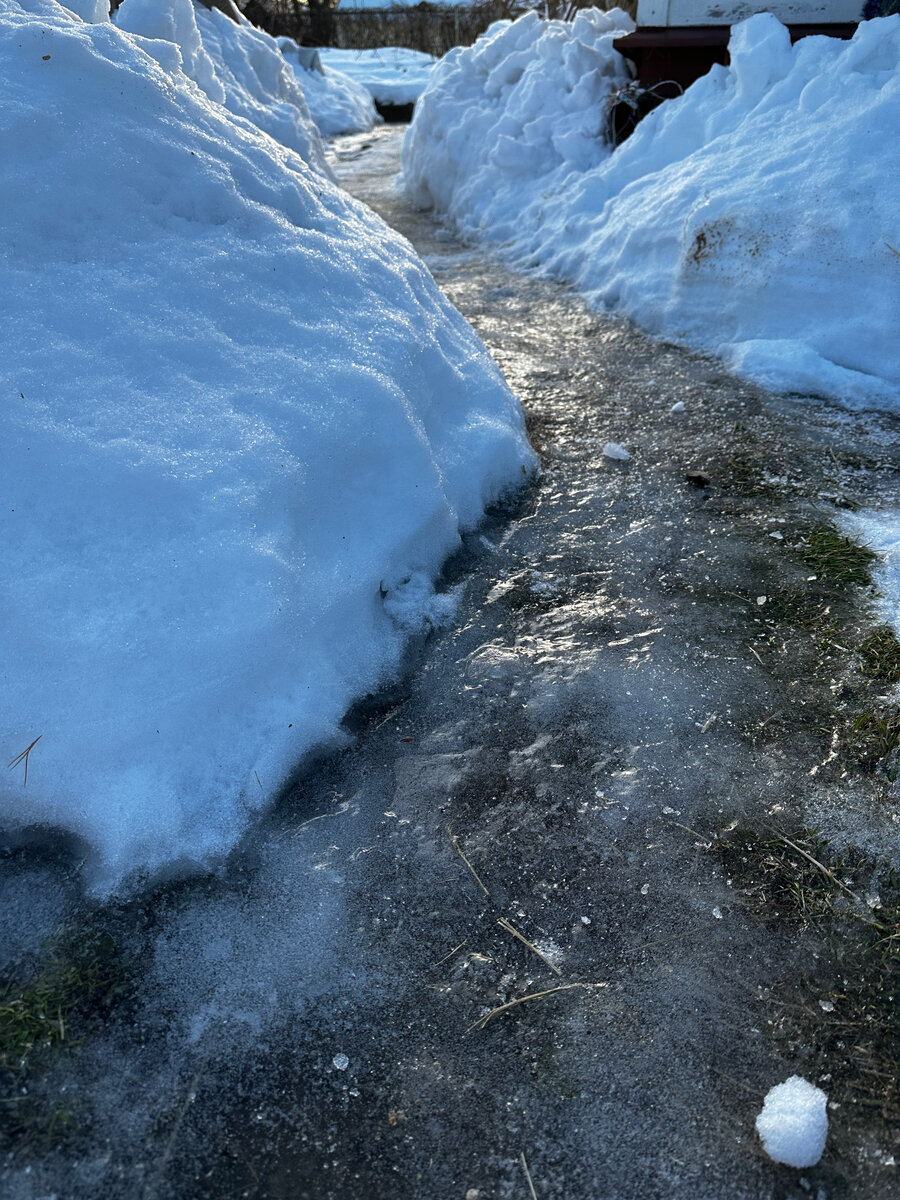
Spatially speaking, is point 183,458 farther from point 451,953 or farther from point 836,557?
point 836,557

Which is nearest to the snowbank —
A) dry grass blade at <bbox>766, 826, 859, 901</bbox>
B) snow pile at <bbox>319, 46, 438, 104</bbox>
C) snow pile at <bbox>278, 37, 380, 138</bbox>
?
dry grass blade at <bbox>766, 826, 859, 901</bbox>

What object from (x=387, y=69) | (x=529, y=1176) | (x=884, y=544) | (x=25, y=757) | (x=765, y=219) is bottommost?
(x=529, y=1176)

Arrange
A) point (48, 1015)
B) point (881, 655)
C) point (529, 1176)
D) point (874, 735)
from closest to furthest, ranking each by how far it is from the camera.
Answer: point (529, 1176)
point (48, 1015)
point (874, 735)
point (881, 655)

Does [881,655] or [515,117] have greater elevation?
[515,117]

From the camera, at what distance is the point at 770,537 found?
8.95 feet

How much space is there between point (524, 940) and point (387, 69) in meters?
19.8

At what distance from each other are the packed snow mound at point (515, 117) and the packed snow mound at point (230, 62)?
5.48 ft

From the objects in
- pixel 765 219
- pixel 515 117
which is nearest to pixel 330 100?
pixel 515 117

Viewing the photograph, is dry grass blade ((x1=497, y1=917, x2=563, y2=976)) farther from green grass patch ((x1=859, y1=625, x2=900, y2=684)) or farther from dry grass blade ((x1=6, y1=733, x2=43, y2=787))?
green grass patch ((x1=859, y1=625, x2=900, y2=684))

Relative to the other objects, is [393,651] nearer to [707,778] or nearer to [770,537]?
[707,778]

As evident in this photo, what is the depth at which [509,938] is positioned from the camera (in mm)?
1592

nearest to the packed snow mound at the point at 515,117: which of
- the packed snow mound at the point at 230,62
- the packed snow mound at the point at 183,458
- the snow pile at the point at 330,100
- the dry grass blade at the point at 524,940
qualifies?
the packed snow mound at the point at 230,62

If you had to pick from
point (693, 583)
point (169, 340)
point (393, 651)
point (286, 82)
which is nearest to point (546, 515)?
point (693, 583)

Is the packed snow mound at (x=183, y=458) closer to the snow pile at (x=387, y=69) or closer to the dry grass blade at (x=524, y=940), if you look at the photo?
the dry grass blade at (x=524, y=940)
